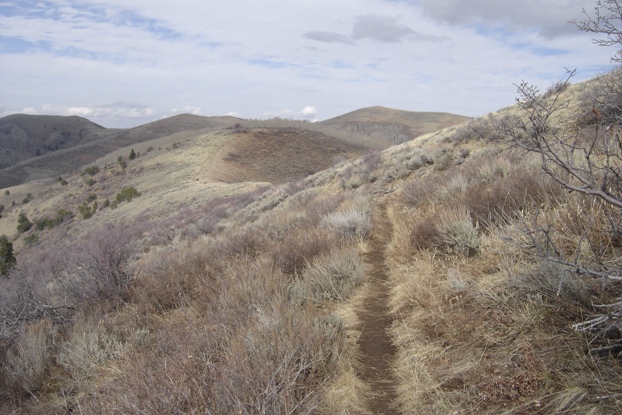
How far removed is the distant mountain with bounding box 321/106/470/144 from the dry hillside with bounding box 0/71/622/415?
11865 cm

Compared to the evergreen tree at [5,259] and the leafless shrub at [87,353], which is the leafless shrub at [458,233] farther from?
the evergreen tree at [5,259]

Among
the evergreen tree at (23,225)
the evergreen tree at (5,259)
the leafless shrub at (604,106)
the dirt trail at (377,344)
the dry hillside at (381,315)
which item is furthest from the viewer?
the evergreen tree at (23,225)

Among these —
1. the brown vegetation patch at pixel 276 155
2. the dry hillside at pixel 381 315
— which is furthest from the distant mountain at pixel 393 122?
the dry hillside at pixel 381 315

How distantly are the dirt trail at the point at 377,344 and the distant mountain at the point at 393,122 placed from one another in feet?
392

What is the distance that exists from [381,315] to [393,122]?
158m

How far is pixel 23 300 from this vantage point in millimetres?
6590

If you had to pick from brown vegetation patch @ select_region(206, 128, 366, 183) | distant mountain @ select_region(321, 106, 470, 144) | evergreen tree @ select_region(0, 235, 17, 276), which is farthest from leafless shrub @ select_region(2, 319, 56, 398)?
distant mountain @ select_region(321, 106, 470, 144)

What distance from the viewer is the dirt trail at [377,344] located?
278 cm

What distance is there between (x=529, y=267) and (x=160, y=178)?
49.3m

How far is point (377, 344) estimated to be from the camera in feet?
11.5

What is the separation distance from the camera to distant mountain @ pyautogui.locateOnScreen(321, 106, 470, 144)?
438 feet

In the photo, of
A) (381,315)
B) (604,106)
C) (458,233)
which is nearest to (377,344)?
(381,315)

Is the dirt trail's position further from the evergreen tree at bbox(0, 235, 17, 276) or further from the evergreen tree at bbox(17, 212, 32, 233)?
the evergreen tree at bbox(17, 212, 32, 233)

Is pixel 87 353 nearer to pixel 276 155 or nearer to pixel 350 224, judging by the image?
pixel 350 224
